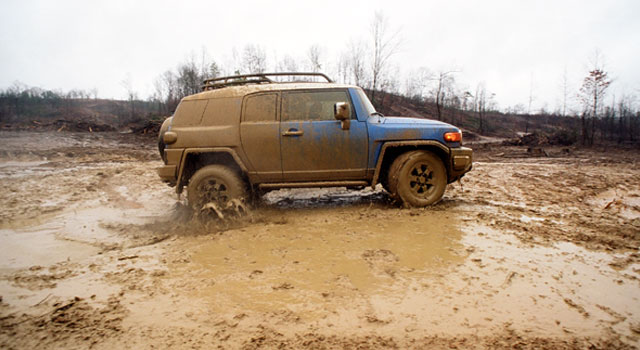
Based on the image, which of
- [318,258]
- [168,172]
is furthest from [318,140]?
[168,172]

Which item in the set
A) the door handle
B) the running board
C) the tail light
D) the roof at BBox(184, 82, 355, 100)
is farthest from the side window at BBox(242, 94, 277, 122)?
the tail light

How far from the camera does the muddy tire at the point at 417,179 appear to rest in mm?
4641

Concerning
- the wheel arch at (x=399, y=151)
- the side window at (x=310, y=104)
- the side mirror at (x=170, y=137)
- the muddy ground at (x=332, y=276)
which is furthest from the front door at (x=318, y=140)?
the side mirror at (x=170, y=137)

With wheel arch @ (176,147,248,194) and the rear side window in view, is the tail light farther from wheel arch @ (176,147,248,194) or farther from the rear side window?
the rear side window

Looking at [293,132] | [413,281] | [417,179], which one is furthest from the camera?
[417,179]

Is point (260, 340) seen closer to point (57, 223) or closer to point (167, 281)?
point (167, 281)

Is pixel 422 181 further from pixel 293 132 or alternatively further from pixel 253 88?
pixel 253 88

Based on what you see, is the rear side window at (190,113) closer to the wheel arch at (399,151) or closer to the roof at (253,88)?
the roof at (253,88)

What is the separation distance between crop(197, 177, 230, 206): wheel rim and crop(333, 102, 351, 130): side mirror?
73.5 inches

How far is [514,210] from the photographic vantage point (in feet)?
15.4

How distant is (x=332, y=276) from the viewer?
2.78 m

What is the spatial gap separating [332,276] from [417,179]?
8.26ft

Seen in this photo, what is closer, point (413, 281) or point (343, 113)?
point (413, 281)

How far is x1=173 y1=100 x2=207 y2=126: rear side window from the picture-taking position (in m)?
4.67
